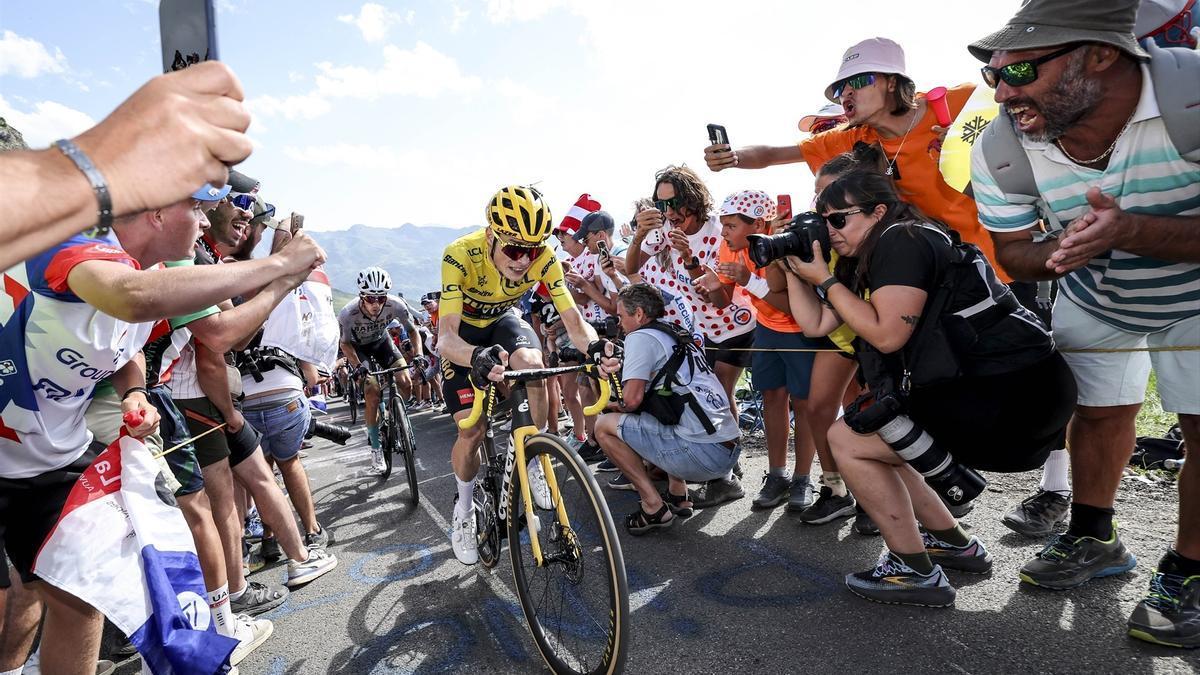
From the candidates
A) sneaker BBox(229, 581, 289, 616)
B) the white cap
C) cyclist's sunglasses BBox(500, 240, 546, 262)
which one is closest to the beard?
the white cap

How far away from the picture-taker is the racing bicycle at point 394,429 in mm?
5773

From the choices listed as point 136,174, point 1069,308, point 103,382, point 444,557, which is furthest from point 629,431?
point 136,174

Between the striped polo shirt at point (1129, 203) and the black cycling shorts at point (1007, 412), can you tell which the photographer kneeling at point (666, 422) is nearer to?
the black cycling shorts at point (1007, 412)

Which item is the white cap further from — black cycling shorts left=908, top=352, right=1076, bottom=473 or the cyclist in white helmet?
the cyclist in white helmet

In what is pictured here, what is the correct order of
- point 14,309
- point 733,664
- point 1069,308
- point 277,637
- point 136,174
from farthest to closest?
1. point 277,637
2. point 1069,308
3. point 733,664
4. point 14,309
5. point 136,174

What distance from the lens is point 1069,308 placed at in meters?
2.93

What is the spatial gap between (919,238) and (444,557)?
3589 mm

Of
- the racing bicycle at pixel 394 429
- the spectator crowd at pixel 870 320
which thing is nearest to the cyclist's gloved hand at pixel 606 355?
the spectator crowd at pixel 870 320

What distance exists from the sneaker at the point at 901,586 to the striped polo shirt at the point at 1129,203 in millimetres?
1412

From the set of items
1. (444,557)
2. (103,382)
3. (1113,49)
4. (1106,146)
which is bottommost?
(444,557)

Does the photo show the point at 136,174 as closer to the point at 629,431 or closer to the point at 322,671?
the point at 322,671

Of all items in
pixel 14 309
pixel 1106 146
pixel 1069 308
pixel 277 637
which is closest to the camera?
pixel 14 309

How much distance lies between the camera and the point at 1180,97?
2137 millimetres

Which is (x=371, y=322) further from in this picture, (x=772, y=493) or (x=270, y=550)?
(x=772, y=493)
